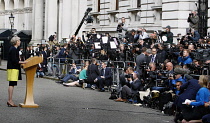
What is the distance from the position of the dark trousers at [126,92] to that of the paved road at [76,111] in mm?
479

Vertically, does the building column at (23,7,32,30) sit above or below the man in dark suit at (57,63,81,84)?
above

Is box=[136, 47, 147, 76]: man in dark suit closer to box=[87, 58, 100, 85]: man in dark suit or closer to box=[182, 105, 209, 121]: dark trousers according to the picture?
box=[87, 58, 100, 85]: man in dark suit

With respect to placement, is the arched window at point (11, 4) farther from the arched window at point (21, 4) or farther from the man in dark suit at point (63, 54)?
the man in dark suit at point (63, 54)

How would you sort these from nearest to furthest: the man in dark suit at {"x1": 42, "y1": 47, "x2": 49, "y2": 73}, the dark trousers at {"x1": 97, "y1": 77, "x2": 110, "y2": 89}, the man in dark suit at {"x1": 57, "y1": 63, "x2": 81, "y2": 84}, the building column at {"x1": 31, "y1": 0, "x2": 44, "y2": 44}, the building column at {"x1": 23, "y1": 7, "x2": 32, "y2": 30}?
the dark trousers at {"x1": 97, "y1": 77, "x2": 110, "y2": 89} < the man in dark suit at {"x1": 57, "y1": 63, "x2": 81, "y2": 84} < the man in dark suit at {"x1": 42, "y1": 47, "x2": 49, "y2": 73} < the building column at {"x1": 31, "y1": 0, "x2": 44, "y2": 44} < the building column at {"x1": 23, "y1": 7, "x2": 32, "y2": 30}

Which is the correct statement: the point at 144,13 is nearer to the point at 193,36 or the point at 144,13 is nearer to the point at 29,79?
the point at 193,36

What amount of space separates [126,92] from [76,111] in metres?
3.84

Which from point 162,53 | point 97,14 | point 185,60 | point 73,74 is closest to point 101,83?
point 162,53

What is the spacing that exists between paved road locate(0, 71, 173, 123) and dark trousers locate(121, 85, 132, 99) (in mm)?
479


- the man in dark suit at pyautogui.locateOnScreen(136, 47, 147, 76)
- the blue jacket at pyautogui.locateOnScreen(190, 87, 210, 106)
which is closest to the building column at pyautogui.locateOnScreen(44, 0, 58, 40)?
the man in dark suit at pyautogui.locateOnScreen(136, 47, 147, 76)

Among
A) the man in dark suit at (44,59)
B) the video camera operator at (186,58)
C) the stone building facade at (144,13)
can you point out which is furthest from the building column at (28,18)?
the video camera operator at (186,58)

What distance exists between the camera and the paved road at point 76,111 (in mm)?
16219

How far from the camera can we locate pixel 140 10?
34406 millimetres

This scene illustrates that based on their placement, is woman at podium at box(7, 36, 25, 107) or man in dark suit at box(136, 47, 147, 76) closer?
woman at podium at box(7, 36, 25, 107)

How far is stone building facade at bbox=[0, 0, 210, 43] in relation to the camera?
30.2 metres
